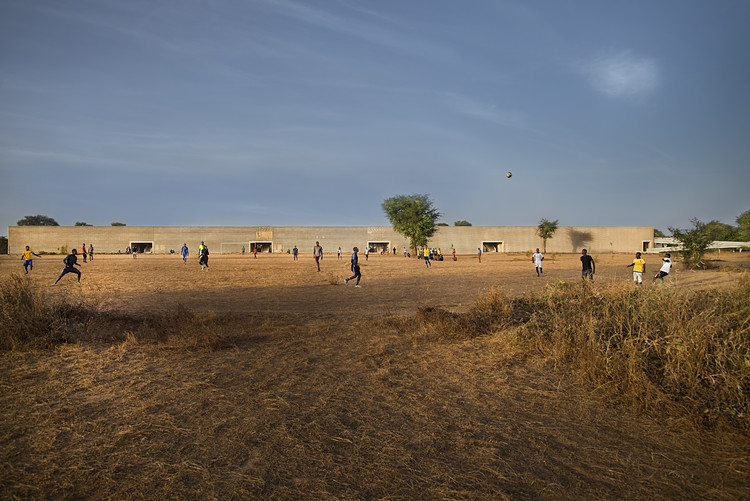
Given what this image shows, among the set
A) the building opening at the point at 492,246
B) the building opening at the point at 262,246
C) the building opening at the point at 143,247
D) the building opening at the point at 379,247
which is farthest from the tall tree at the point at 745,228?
the building opening at the point at 143,247

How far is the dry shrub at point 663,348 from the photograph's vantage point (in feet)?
15.6

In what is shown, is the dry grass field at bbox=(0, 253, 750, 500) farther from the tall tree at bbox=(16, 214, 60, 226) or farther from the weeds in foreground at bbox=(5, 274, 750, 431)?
the tall tree at bbox=(16, 214, 60, 226)

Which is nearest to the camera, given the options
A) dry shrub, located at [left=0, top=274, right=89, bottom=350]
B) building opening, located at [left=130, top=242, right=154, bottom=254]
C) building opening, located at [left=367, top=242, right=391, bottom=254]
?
dry shrub, located at [left=0, top=274, right=89, bottom=350]

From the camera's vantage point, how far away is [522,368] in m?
6.79

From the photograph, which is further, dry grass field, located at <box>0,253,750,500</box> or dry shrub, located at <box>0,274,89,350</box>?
dry shrub, located at <box>0,274,89,350</box>

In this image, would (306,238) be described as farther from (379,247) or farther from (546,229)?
(546,229)

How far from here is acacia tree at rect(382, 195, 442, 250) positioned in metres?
67.8

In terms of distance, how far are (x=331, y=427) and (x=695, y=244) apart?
35.0 metres

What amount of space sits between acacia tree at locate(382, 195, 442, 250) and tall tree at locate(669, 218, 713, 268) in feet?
122

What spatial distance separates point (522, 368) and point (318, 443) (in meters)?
3.70

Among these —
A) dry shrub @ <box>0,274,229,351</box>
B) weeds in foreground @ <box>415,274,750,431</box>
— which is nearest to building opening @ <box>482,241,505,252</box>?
weeds in foreground @ <box>415,274,750,431</box>

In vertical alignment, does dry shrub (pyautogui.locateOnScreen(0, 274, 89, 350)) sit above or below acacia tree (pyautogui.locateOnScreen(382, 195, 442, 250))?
below

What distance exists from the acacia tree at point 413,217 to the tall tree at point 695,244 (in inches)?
1460

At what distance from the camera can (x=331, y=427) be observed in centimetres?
461
